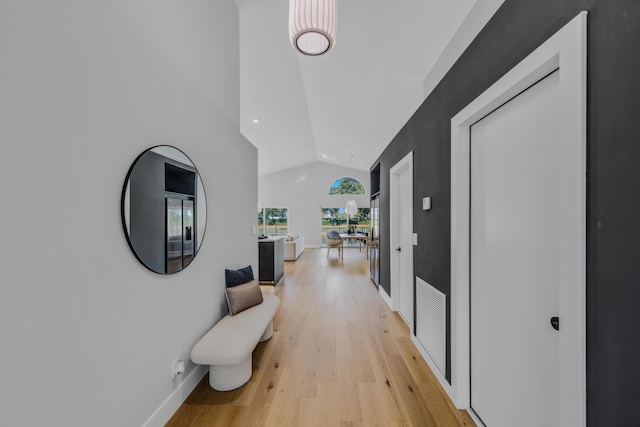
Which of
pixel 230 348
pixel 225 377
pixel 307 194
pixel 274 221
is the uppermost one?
pixel 307 194

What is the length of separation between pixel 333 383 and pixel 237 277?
4.16ft

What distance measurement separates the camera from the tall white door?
295cm

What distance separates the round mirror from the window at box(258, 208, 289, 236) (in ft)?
28.5

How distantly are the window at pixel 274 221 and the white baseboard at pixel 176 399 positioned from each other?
866 cm

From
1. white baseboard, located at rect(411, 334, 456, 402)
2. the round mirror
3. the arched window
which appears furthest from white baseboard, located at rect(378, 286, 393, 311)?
the arched window

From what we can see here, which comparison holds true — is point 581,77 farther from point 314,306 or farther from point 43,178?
point 314,306

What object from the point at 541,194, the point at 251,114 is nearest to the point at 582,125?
the point at 541,194

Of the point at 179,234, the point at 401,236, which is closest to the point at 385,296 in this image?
the point at 401,236

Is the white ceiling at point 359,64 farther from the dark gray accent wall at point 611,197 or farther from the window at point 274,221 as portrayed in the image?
the window at point 274,221

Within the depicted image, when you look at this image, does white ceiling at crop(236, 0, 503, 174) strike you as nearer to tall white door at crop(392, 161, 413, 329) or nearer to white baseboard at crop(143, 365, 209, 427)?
tall white door at crop(392, 161, 413, 329)

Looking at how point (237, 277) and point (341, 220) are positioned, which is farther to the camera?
point (341, 220)

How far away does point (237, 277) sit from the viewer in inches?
95.1

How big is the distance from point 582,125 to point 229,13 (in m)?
2.95

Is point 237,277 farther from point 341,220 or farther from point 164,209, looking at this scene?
point 341,220
